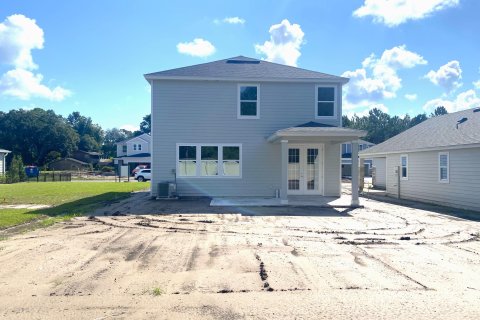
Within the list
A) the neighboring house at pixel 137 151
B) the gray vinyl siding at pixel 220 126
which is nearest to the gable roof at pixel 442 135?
the gray vinyl siding at pixel 220 126

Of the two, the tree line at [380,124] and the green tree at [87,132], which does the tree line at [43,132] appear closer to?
the tree line at [380,124]

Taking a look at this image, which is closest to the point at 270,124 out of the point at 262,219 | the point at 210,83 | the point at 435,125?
the point at 210,83

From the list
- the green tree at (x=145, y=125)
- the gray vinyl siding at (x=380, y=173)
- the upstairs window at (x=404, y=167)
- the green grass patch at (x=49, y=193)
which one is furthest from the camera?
the green tree at (x=145, y=125)

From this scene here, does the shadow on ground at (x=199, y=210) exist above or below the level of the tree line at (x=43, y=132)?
below

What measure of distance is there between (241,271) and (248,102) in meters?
11.7

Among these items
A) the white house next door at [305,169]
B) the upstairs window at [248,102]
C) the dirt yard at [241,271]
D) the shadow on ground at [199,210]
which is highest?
the upstairs window at [248,102]

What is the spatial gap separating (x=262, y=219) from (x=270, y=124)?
6671 mm

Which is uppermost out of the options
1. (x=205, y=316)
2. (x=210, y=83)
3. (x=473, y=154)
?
(x=210, y=83)

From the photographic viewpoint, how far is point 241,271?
5527 mm

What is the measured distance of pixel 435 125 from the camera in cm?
1978

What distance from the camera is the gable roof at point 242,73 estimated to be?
631 inches

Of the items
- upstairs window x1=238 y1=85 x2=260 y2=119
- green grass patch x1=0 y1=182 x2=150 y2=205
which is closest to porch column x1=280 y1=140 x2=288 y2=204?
upstairs window x1=238 y1=85 x2=260 y2=119

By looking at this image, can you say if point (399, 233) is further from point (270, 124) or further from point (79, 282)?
point (270, 124)

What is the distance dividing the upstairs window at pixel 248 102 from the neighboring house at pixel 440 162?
8.02m
